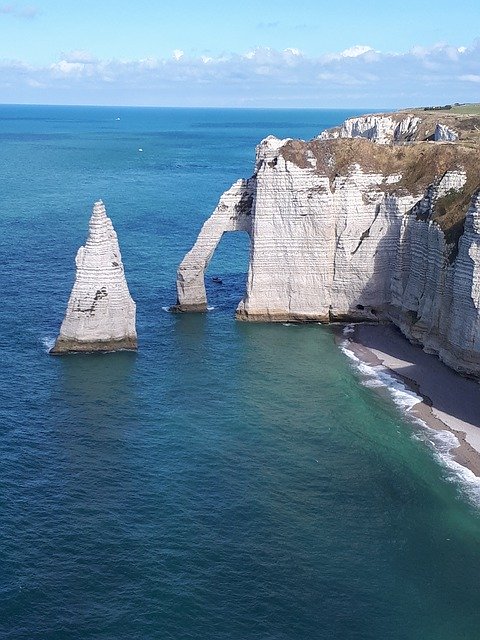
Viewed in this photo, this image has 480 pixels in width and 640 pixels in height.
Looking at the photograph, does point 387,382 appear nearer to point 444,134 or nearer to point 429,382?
point 429,382

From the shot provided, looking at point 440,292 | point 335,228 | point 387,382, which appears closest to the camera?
point 387,382

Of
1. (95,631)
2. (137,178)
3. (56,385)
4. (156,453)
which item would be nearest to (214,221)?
(56,385)

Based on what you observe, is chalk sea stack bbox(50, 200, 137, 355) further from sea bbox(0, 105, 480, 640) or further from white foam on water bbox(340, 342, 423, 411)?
white foam on water bbox(340, 342, 423, 411)

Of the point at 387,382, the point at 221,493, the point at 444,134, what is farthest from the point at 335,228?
the point at 221,493

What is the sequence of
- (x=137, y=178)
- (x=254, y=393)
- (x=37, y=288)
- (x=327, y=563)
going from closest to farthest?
1. (x=327, y=563)
2. (x=254, y=393)
3. (x=37, y=288)
4. (x=137, y=178)

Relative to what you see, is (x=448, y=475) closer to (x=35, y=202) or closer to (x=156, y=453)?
(x=156, y=453)

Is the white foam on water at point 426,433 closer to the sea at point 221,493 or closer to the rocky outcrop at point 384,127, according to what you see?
the sea at point 221,493
